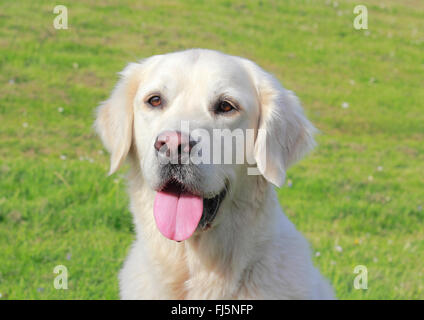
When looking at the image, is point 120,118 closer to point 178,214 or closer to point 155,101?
point 155,101

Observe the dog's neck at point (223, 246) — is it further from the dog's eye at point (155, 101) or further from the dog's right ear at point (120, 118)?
the dog's eye at point (155, 101)

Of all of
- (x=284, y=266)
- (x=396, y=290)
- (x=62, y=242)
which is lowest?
(x=396, y=290)

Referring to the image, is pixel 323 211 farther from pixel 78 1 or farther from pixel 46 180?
pixel 78 1

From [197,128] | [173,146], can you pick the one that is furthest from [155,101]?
[173,146]

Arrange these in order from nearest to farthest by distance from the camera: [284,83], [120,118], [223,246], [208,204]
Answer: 1. [208,204]
2. [223,246]
3. [120,118]
4. [284,83]

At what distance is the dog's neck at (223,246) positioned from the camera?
129 inches

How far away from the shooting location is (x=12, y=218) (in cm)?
515

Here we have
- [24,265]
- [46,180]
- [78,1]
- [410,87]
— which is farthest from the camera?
[78,1]

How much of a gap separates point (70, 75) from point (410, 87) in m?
7.04

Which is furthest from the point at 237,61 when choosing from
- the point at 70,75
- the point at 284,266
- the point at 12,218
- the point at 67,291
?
the point at 70,75

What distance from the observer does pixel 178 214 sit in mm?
A: 3070

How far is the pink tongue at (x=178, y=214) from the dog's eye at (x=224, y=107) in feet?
1.73

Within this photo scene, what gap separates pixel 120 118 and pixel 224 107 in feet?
2.44
